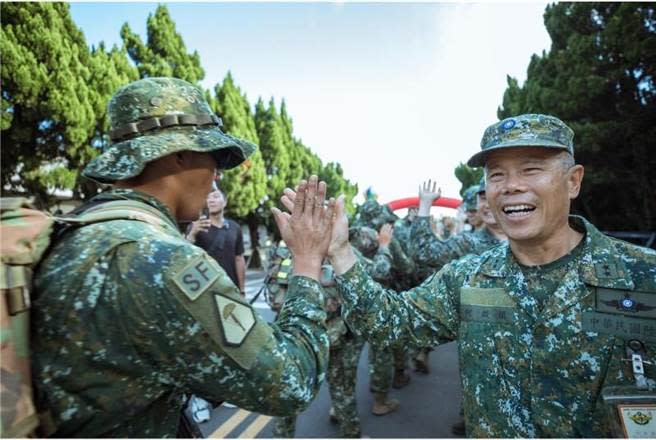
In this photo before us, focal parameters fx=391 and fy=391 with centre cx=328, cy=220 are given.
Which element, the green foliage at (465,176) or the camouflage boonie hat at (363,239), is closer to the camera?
the camouflage boonie hat at (363,239)

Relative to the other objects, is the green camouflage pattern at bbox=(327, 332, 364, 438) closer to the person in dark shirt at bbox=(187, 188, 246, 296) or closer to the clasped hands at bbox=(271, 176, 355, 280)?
the person in dark shirt at bbox=(187, 188, 246, 296)

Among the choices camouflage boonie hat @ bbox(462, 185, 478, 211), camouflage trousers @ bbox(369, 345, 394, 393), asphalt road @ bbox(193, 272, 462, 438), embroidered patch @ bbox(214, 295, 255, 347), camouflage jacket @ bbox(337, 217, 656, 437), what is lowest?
asphalt road @ bbox(193, 272, 462, 438)

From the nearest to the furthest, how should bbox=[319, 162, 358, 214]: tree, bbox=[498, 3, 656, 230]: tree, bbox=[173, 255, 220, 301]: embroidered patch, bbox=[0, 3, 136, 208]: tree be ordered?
bbox=[173, 255, 220, 301]: embroidered patch
bbox=[498, 3, 656, 230]: tree
bbox=[0, 3, 136, 208]: tree
bbox=[319, 162, 358, 214]: tree

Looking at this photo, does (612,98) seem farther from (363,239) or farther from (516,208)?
(516,208)

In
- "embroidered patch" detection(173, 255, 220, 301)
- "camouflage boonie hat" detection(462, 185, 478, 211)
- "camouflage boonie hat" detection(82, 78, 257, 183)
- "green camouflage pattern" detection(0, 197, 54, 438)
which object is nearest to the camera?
"green camouflage pattern" detection(0, 197, 54, 438)

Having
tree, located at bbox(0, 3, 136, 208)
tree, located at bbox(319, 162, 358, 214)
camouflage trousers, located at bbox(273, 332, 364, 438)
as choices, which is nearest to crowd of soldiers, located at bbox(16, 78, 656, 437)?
camouflage trousers, located at bbox(273, 332, 364, 438)

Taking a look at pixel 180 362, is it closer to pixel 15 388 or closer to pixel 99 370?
pixel 99 370

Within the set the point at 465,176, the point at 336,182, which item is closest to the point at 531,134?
the point at 465,176

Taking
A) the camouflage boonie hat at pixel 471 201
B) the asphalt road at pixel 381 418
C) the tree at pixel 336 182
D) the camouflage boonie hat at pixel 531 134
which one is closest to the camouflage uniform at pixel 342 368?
the asphalt road at pixel 381 418

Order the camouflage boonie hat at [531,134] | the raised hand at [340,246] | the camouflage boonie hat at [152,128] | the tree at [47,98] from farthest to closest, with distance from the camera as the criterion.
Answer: the tree at [47,98] < the raised hand at [340,246] < the camouflage boonie hat at [531,134] < the camouflage boonie hat at [152,128]

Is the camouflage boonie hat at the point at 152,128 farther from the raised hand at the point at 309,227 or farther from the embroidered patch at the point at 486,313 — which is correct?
the embroidered patch at the point at 486,313

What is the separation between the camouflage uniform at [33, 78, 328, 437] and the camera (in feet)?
3.47

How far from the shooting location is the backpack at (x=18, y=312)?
0.97 meters

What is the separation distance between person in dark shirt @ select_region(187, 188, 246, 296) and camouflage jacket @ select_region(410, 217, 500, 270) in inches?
83.5
